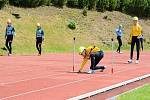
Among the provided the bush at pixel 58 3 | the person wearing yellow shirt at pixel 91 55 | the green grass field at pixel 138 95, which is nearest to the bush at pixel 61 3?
the bush at pixel 58 3

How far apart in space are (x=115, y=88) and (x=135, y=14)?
38.9 metres

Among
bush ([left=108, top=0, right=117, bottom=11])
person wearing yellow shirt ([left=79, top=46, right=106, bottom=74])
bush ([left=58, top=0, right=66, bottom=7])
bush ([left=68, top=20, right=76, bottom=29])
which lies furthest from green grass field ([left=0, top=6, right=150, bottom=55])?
person wearing yellow shirt ([left=79, top=46, right=106, bottom=74])

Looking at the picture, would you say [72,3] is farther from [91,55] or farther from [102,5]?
[91,55]

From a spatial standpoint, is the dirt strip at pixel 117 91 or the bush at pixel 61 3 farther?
the bush at pixel 61 3

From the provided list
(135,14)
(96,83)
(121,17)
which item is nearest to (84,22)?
(121,17)

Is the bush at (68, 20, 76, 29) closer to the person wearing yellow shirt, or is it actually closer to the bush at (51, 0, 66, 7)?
the bush at (51, 0, 66, 7)

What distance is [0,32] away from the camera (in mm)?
33031

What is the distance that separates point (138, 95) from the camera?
11852 millimetres

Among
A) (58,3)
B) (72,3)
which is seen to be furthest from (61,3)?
(72,3)

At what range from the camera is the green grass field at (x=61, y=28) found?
33.9 meters

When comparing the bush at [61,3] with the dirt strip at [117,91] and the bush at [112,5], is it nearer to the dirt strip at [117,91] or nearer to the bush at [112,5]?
the bush at [112,5]

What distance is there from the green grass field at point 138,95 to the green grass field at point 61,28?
16.7m

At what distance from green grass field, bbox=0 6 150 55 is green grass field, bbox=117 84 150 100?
656 inches

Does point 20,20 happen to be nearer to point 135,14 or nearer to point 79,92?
point 135,14
